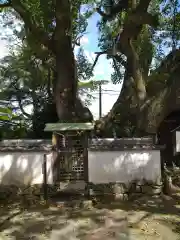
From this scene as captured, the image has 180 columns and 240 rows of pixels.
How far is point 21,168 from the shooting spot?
7.74 m

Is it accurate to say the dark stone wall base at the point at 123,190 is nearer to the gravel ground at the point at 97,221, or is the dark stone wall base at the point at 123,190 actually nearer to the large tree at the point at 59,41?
the gravel ground at the point at 97,221

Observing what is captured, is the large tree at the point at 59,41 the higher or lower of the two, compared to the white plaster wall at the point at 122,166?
higher

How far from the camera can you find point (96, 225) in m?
5.58

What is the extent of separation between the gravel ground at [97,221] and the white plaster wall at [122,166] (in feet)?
2.52

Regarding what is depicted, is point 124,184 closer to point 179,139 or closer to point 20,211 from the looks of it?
point 179,139

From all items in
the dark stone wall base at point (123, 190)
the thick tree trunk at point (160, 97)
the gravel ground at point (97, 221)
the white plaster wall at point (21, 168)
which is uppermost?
the thick tree trunk at point (160, 97)

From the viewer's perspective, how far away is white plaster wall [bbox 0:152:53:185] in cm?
774

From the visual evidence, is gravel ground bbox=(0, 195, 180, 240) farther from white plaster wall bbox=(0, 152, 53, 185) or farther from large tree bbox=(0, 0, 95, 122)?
large tree bbox=(0, 0, 95, 122)

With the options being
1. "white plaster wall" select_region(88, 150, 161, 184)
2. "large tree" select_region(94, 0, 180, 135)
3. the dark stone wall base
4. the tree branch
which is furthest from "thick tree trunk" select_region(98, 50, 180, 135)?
the tree branch

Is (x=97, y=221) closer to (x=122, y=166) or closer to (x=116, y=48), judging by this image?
(x=122, y=166)

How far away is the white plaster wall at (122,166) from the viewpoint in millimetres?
7789

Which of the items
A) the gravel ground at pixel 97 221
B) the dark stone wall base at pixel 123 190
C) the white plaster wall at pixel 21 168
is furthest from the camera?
the white plaster wall at pixel 21 168

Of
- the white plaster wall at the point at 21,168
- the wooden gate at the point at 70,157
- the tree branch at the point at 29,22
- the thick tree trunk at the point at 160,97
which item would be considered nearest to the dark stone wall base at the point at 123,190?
the wooden gate at the point at 70,157

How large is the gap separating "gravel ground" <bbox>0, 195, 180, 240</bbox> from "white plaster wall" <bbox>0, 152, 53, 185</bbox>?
0.82 m
